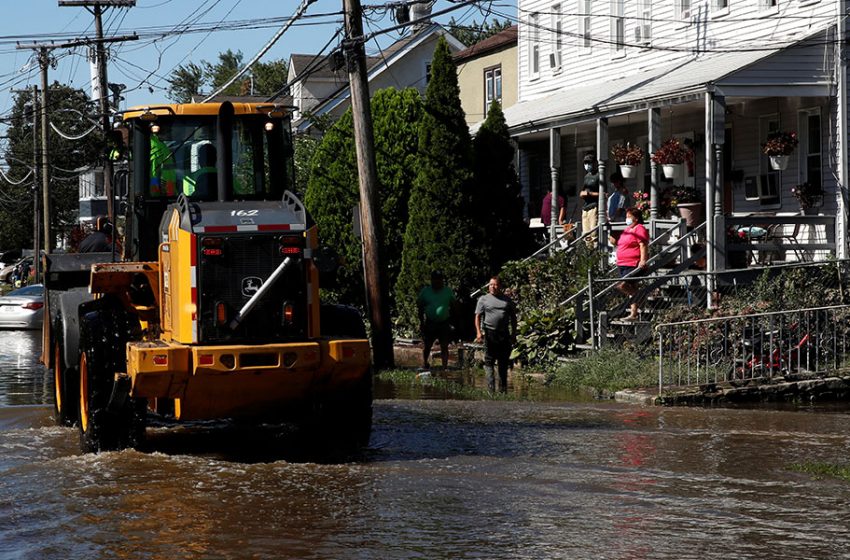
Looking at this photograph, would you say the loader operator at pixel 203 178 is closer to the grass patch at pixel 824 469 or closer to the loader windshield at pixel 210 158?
the loader windshield at pixel 210 158

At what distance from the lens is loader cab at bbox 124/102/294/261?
514 inches

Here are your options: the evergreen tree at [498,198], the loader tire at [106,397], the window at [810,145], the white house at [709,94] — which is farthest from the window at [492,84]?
the loader tire at [106,397]

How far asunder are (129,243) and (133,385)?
281 cm

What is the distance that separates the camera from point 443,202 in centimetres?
2605

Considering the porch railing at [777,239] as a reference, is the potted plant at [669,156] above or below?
above

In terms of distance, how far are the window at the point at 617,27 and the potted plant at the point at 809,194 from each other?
297 inches

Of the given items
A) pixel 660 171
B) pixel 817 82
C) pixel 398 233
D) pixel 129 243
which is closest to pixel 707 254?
pixel 817 82

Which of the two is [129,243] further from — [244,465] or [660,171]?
[660,171]

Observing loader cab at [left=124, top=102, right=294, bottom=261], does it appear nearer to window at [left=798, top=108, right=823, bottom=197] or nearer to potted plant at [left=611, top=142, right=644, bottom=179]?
window at [left=798, top=108, right=823, bottom=197]

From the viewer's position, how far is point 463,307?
25.7 m

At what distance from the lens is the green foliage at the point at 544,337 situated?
870 inches

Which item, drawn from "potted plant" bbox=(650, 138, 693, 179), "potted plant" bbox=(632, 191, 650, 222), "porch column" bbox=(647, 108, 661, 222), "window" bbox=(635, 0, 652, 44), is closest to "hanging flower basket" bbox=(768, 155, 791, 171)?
"potted plant" bbox=(650, 138, 693, 179)

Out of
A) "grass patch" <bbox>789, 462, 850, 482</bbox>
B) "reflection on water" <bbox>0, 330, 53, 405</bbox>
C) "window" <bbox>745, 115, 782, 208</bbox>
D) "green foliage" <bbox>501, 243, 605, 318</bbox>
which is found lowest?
"grass patch" <bbox>789, 462, 850, 482</bbox>

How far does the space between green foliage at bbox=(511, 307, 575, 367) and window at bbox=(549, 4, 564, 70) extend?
12.2 m
